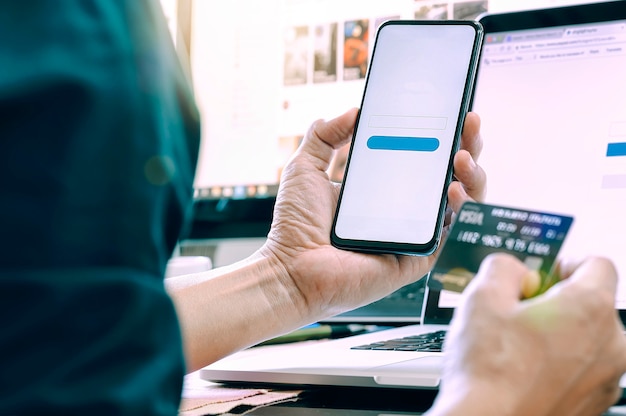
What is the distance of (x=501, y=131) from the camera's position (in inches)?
31.9

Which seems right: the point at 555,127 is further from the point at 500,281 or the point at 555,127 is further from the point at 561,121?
the point at 500,281

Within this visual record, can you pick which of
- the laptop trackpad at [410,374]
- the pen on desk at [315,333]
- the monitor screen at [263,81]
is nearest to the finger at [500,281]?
the laptop trackpad at [410,374]

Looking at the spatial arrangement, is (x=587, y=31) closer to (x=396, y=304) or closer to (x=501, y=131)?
(x=501, y=131)

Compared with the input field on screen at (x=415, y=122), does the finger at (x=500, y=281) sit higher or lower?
lower

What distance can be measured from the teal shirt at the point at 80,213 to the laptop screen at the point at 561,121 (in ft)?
1.93

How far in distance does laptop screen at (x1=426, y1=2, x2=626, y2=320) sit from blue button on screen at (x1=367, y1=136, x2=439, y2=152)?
0.18m

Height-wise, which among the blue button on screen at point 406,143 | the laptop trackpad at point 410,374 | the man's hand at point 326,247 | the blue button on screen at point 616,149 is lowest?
the laptop trackpad at point 410,374

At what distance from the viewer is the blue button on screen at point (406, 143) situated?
2.13 feet

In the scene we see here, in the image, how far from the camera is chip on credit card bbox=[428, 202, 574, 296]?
1.31ft

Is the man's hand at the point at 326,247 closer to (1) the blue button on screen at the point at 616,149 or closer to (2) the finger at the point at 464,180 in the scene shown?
(2) the finger at the point at 464,180

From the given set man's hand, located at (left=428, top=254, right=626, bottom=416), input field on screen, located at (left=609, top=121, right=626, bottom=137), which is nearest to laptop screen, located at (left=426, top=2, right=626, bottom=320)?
input field on screen, located at (left=609, top=121, right=626, bottom=137)

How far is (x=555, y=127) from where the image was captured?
78 cm

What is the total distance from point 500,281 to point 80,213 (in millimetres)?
216

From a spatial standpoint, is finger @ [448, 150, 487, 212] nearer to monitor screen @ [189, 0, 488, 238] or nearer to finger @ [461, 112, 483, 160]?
finger @ [461, 112, 483, 160]
